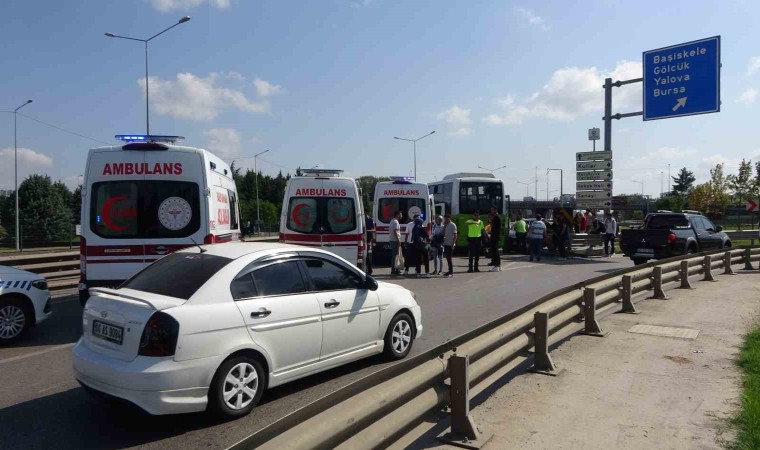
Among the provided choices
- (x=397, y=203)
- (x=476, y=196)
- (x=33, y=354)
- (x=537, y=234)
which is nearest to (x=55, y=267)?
(x=33, y=354)

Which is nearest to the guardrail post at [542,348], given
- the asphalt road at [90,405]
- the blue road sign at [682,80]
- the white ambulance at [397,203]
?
the asphalt road at [90,405]

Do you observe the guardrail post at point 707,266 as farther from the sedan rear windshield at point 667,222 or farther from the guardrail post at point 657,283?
the sedan rear windshield at point 667,222

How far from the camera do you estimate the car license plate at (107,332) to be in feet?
16.0

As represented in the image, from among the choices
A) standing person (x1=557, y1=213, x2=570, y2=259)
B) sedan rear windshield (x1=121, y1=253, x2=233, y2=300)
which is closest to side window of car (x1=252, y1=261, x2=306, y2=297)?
sedan rear windshield (x1=121, y1=253, x2=233, y2=300)

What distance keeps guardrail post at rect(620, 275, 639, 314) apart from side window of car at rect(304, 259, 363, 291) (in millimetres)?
5542

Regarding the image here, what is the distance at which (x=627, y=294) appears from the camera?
9977 mm

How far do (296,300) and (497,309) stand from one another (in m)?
5.96

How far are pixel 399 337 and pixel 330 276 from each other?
131 centimetres

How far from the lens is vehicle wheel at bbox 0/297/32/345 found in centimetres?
802

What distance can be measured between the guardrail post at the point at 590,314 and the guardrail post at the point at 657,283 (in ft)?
12.5

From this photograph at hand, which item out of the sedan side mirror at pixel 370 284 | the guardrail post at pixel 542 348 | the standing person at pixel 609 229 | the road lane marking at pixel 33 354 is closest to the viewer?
the guardrail post at pixel 542 348

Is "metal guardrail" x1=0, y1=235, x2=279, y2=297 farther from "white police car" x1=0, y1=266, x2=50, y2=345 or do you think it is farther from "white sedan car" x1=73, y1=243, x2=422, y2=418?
"white sedan car" x1=73, y1=243, x2=422, y2=418

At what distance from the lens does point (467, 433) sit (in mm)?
4480

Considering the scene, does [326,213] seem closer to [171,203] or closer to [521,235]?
[171,203]
